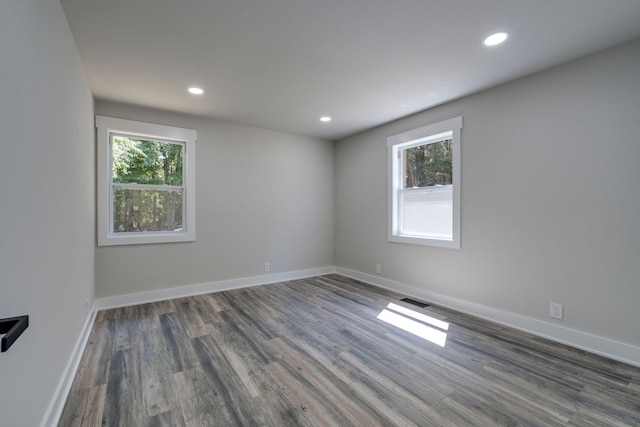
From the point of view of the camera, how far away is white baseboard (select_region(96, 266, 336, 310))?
3614mm

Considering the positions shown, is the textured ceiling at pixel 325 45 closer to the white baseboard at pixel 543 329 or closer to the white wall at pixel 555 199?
the white wall at pixel 555 199

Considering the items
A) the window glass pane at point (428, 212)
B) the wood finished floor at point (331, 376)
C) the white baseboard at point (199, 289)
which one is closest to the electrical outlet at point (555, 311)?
the wood finished floor at point (331, 376)

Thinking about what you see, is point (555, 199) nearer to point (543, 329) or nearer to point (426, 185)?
point (543, 329)

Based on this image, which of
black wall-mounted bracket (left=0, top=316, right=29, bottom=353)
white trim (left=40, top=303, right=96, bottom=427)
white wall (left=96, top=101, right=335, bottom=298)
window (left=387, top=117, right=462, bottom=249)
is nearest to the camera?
black wall-mounted bracket (left=0, top=316, right=29, bottom=353)

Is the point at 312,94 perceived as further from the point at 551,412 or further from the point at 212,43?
the point at 551,412

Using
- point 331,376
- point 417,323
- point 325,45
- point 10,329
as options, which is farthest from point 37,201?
point 417,323

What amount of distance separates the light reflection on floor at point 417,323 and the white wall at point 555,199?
60 centimetres

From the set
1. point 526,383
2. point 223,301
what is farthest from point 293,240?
point 526,383

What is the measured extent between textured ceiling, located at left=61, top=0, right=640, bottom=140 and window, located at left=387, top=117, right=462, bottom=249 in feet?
1.81

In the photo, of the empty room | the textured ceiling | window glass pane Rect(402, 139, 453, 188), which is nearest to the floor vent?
the empty room

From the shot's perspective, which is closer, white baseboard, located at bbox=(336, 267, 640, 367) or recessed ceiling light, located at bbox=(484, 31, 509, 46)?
recessed ceiling light, located at bbox=(484, 31, 509, 46)

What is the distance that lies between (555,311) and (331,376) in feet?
7.34

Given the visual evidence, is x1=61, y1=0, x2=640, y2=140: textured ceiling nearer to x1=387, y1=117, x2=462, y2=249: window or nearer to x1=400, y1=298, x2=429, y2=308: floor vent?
x1=387, y1=117, x2=462, y2=249: window

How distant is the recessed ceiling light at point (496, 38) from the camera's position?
7.27 feet
